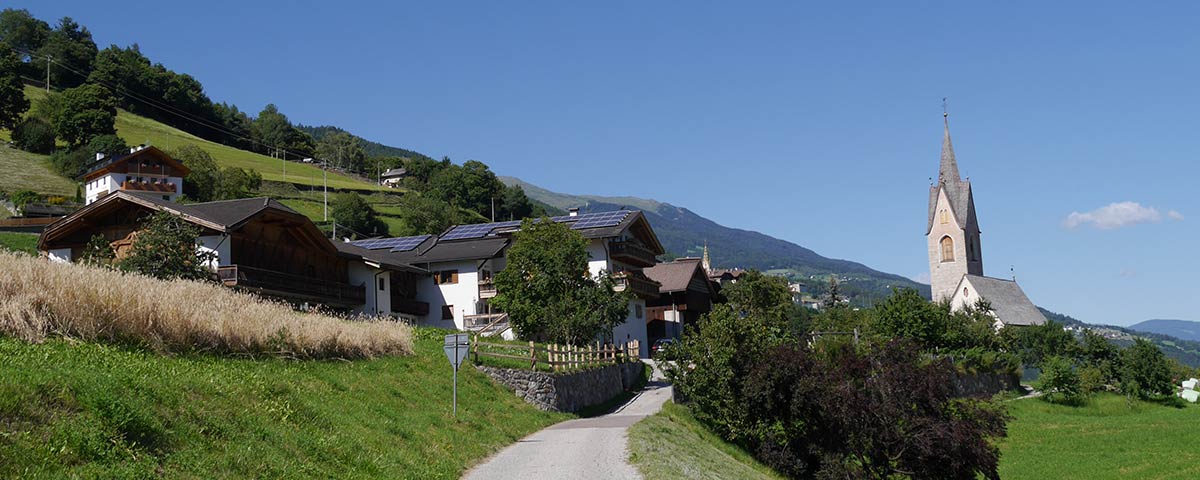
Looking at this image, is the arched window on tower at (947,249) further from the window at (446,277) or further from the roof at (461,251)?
the window at (446,277)

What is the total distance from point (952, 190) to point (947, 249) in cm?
842

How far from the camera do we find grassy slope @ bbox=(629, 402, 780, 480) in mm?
21906

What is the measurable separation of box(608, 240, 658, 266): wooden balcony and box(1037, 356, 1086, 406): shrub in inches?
1345

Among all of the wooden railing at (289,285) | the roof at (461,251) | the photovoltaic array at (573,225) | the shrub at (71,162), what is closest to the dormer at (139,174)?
the shrub at (71,162)

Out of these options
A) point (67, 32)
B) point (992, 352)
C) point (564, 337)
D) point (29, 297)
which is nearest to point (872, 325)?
point (992, 352)

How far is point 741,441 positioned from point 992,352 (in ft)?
164

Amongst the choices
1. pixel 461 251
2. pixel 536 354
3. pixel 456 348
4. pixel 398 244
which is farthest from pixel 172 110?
pixel 456 348

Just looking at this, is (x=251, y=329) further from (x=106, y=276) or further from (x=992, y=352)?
(x=992, y=352)

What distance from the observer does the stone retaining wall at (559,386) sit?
34.2 m

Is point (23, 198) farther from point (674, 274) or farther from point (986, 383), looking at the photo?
point (986, 383)

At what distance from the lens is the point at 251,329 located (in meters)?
22.9

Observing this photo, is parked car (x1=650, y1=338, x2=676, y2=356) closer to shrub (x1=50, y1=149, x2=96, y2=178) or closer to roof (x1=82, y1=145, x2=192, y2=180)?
roof (x1=82, y1=145, x2=192, y2=180)

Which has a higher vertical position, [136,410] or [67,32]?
[67,32]

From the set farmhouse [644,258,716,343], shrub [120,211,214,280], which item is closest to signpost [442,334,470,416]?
shrub [120,211,214,280]
